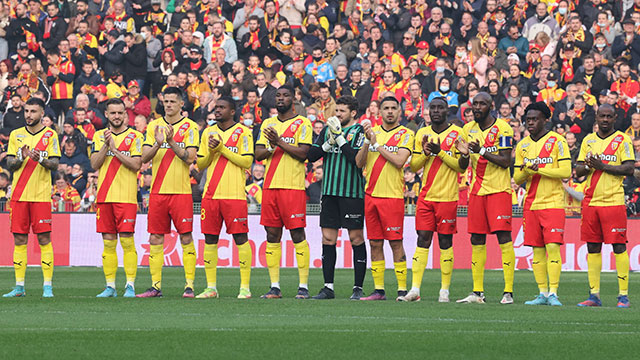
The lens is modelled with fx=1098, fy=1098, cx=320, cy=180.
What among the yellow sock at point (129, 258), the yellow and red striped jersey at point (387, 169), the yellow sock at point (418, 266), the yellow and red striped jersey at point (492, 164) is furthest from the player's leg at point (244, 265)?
the yellow and red striped jersey at point (492, 164)

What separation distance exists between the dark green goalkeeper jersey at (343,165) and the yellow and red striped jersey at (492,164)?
1.57 m

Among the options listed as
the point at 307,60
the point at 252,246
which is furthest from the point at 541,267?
the point at 307,60

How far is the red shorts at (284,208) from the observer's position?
15156 millimetres

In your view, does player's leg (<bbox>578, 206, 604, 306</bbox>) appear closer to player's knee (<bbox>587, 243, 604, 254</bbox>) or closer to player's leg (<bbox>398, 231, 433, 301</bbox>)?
player's knee (<bbox>587, 243, 604, 254</bbox>)

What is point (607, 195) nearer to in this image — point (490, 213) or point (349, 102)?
point (490, 213)

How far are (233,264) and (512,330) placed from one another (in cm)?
1426

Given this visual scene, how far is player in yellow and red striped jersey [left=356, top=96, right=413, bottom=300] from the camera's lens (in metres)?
15.0

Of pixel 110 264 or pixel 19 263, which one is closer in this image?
pixel 110 264

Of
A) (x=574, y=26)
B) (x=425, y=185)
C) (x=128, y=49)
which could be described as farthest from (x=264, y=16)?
(x=425, y=185)

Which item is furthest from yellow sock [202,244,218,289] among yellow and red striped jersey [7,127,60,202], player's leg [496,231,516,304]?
player's leg [496,231,516,304]

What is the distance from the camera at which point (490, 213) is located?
14602 millimetres

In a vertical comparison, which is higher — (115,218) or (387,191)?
(387,191)

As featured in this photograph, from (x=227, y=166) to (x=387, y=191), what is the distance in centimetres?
227

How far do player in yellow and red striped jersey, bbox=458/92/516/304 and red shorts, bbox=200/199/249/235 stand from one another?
316cm
